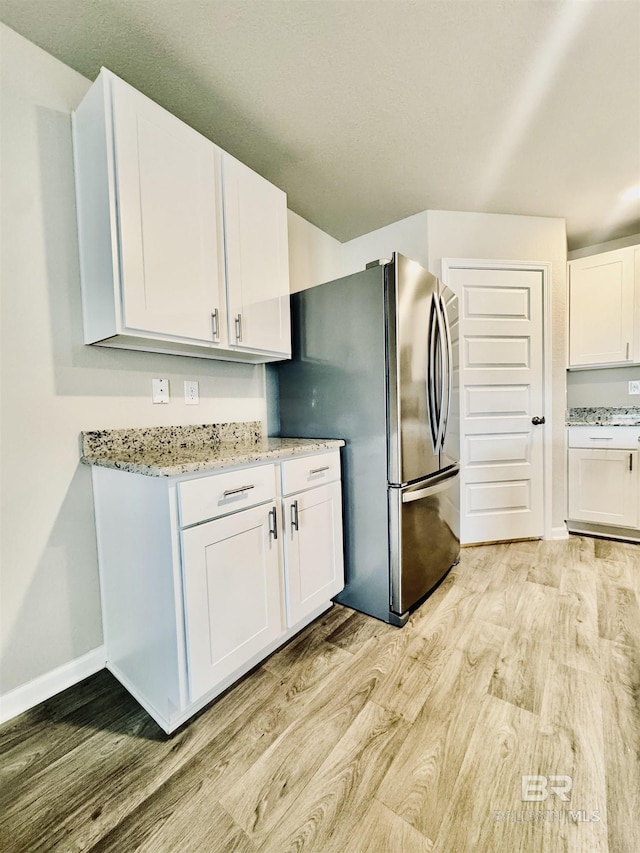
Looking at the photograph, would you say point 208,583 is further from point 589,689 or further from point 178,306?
point 589,689

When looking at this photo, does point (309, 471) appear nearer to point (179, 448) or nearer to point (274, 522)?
point (274, 522)

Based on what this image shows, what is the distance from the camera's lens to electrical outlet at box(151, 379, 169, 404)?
1.70 m

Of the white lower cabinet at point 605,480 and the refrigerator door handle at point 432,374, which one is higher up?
the refrigerator door handle at point 432,374

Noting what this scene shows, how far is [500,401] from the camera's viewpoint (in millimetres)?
2750

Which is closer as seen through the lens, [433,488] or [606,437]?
[433,488]

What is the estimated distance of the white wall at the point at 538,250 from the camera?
108 inches

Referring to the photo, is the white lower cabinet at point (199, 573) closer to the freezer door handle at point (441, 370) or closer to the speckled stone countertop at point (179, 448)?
the speckled stone countertop at point (179, 448)

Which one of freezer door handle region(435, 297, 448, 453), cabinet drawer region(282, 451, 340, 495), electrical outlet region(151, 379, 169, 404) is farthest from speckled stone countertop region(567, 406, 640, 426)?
electrical outlet region(151, 379, 169, 404)

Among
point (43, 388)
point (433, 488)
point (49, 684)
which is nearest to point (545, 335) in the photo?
point (433, 488)

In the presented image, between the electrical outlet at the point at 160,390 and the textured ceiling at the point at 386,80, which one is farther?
the electrical outlet at the point at 160,390

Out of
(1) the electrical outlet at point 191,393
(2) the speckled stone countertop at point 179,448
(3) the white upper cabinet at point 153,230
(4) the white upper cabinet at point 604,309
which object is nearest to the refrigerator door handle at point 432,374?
(2) the speckled stone countertop at point 179,448

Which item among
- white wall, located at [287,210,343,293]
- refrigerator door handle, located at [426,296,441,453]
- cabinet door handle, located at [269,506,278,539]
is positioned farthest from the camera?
white wall, located at [287,210,343,293]

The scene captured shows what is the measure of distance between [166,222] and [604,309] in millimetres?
3286
